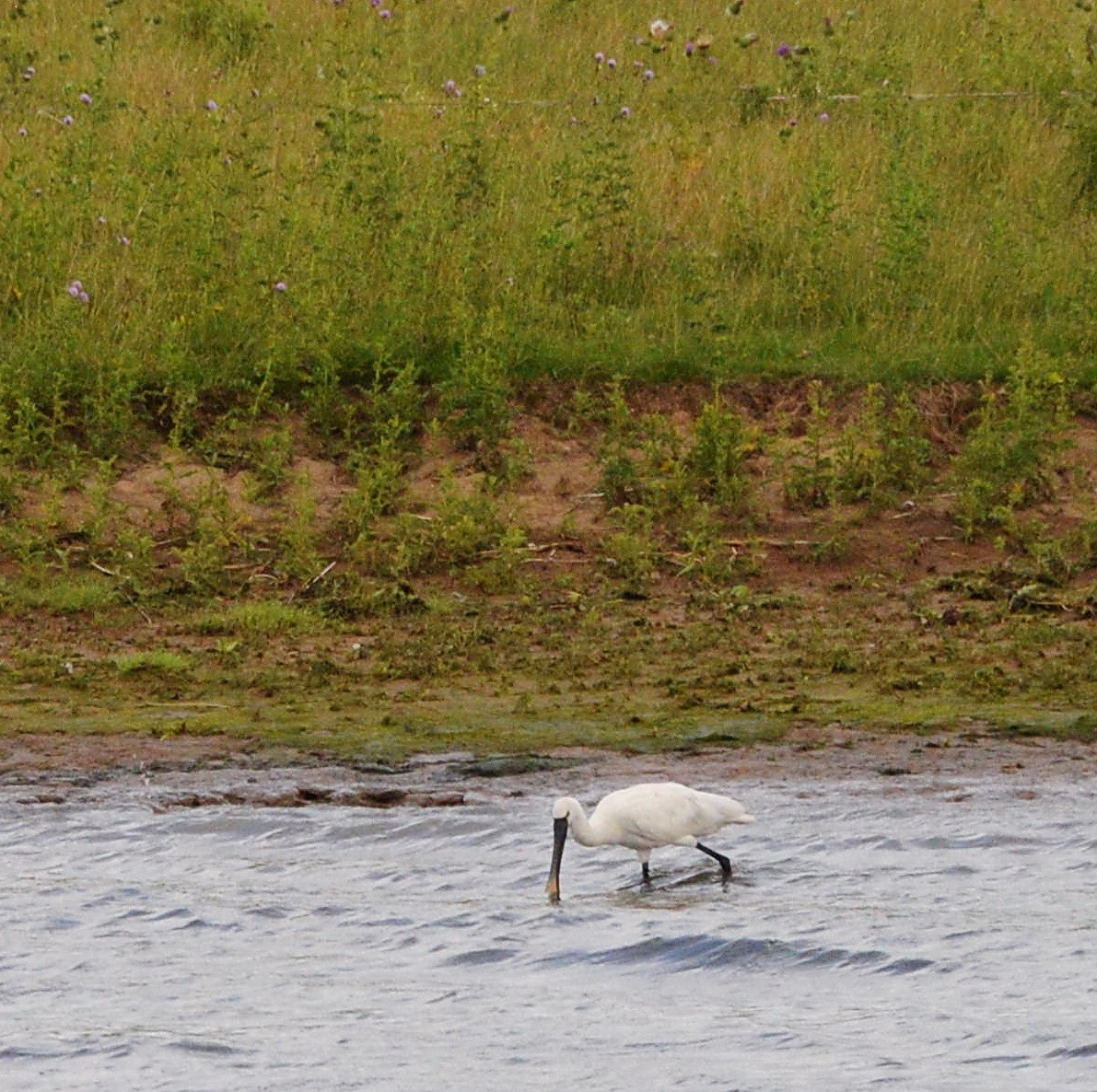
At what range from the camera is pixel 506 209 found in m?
12.2

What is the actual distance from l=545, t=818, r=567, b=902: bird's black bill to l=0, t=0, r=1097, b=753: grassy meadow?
3.83ft

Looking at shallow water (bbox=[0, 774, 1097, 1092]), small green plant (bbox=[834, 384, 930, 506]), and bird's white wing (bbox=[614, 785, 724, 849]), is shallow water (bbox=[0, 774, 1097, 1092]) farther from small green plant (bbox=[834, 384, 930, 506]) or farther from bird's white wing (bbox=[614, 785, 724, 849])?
small green plant (bbox=[834, 384, 930, 506])

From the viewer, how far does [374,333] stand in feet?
36.6

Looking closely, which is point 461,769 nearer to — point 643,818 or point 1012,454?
point 643,818

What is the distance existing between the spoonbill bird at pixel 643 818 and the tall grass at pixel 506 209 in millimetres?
4126

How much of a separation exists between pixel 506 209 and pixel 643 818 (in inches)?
231

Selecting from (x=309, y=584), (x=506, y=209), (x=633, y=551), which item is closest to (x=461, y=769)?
(x=309, y=584)

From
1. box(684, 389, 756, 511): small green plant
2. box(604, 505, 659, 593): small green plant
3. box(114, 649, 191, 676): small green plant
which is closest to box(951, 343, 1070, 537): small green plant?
box(684, 389, 756, 511): small green plant

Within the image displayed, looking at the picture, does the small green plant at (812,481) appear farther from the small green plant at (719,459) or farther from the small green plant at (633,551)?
the small green plant at (633,551)

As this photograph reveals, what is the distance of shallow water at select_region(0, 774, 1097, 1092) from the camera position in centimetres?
578

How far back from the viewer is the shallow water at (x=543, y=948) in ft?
19.0

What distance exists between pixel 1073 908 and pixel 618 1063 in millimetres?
1771

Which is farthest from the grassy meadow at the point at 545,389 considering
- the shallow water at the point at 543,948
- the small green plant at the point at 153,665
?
the shallow water at the point at 543,948

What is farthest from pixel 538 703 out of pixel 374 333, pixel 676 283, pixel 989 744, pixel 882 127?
pixel 882 127
